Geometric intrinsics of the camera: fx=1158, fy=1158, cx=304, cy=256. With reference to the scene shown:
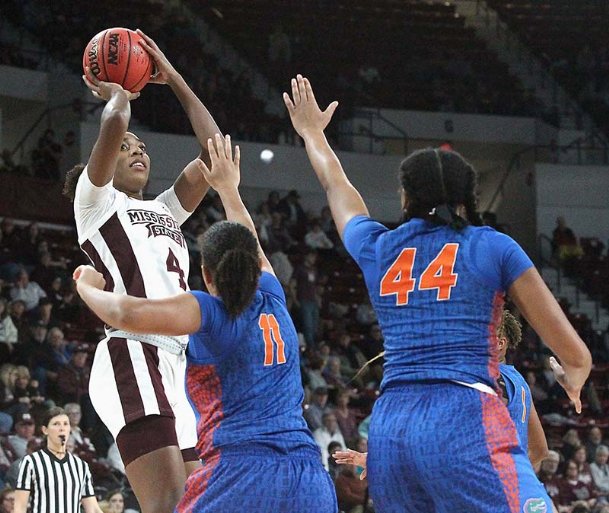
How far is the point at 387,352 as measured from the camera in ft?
12.5

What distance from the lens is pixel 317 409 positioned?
44.4 feet

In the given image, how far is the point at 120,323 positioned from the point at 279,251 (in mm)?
13919

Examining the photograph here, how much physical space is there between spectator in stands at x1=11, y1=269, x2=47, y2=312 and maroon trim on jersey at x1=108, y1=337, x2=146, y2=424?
9.03 m

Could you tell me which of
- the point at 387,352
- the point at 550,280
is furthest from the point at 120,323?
the point at 550,280

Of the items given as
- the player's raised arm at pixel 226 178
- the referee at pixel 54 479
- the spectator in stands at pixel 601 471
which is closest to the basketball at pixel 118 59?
the player's raised arm at pixel 226 178

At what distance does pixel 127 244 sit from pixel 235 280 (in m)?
1.35

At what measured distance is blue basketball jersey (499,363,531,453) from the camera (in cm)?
522

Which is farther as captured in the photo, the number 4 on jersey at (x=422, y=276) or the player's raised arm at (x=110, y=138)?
the player's raised arm at (x=110, y=138)

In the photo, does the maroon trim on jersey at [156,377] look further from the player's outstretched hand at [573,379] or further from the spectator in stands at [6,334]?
the spectator in stands at [6,334]

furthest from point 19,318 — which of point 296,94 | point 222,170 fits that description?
point 296,94

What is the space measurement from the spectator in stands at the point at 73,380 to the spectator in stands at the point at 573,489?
570 cm

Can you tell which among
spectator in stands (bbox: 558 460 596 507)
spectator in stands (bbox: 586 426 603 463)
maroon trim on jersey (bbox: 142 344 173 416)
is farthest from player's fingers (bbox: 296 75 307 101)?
spectator in stands (bbox: 586 426 603 463)

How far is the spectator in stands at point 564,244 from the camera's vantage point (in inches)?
837

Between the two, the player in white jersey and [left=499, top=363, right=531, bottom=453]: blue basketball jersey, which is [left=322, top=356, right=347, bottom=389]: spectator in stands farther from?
the player in white jersey
